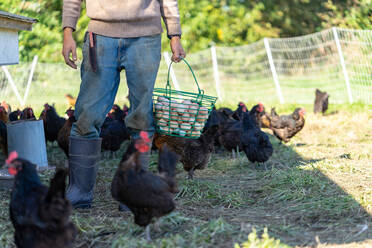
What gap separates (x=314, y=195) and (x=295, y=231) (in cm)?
101

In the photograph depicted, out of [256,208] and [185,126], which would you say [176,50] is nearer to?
[185,126]

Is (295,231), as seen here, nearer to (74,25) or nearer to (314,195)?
(314,195)

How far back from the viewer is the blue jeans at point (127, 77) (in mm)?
3641

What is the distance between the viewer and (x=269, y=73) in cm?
1445

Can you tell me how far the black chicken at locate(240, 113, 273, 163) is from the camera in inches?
226

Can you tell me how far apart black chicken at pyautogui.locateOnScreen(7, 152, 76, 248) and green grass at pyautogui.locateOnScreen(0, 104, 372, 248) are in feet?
1.59

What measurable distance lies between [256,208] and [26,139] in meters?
2.59

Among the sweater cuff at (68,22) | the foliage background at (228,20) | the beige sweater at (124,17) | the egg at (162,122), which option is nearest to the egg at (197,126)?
the egg at (162,122)

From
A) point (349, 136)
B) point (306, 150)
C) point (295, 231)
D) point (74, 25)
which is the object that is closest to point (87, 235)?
point (295, 231)

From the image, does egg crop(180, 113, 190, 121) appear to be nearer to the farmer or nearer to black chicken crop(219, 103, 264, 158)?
the farmer

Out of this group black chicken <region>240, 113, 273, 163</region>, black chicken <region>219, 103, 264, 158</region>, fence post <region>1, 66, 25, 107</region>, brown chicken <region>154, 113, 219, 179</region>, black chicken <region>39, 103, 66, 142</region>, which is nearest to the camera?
brown chicken <region>154, 113, 219, 179</region>

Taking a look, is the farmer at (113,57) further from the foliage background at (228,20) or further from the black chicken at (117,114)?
the foliage background at (228,20)

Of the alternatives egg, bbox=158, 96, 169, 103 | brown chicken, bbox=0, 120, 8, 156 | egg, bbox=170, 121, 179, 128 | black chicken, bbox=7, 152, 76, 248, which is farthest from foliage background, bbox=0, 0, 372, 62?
black chicken, bbox=7, 152, 76, 248

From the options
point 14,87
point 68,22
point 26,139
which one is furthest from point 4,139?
point 14,87
